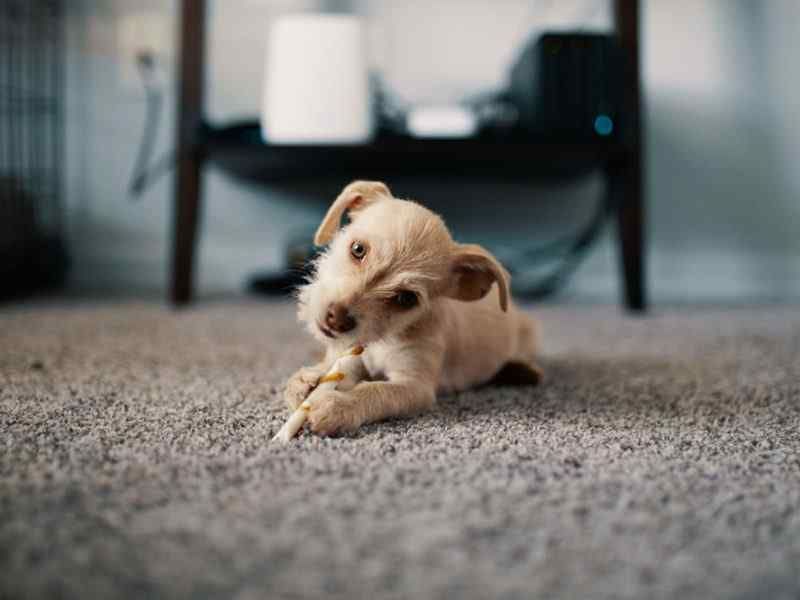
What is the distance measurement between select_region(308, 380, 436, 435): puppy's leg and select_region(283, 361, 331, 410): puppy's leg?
0.06 m

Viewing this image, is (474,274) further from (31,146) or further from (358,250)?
(31,146)

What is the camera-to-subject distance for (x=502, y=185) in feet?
8.15

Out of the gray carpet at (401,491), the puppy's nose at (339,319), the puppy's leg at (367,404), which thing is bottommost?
the gray carpet at (401,491)

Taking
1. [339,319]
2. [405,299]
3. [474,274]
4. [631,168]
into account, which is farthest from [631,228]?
[339,319]

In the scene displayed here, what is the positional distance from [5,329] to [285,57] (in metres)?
0.95

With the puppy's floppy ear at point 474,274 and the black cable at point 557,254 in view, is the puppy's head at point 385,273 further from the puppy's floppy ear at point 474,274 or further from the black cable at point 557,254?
the black cable at point 557,254

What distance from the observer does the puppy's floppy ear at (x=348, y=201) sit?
973 millimetres

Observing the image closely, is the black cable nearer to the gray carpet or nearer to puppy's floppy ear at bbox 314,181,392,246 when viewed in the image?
the gray carpet

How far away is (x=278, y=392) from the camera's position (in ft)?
3.27

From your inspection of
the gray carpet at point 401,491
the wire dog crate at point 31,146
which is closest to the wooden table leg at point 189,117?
the wire dog crate at point 31,146

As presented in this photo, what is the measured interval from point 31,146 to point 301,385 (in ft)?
5.95

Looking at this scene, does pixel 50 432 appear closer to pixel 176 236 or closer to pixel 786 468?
pixel 786 468

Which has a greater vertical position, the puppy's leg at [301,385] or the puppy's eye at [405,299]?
the puppy's eye at [405,299]

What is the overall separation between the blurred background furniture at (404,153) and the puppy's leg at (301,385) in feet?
3.33
